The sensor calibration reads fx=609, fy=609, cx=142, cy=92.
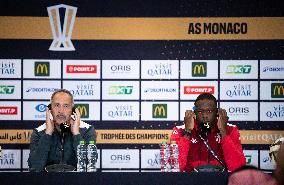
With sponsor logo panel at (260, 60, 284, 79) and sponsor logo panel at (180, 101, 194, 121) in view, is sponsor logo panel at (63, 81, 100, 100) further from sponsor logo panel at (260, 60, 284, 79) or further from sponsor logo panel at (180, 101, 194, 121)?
sponsor logo panel at (260, 60, 284, 79)

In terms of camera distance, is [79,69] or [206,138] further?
Answer: [79,69]

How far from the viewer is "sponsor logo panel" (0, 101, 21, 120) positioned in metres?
5.73

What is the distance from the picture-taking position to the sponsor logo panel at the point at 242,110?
18.8ft

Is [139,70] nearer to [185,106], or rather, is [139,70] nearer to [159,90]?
[159,90]

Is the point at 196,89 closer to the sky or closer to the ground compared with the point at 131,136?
closer to the sky

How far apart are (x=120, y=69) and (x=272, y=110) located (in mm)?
1481

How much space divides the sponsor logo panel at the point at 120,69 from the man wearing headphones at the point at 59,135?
44.3 inches

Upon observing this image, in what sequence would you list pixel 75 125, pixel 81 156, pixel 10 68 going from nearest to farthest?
pixel 81 156 → pixel 75 125 → pixel 10 68

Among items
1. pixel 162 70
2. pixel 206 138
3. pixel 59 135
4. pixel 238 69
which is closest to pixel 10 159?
pixel 59 135

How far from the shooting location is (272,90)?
5.73 meters

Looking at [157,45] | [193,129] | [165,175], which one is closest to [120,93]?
[157,45]

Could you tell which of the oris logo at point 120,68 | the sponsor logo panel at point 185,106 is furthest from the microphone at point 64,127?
the sponsor logo panel at point 185,106

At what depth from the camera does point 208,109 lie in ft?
15.0

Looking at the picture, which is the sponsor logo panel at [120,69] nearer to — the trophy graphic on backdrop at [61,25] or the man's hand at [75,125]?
the trophy graphic on backdrop at [61,25]
